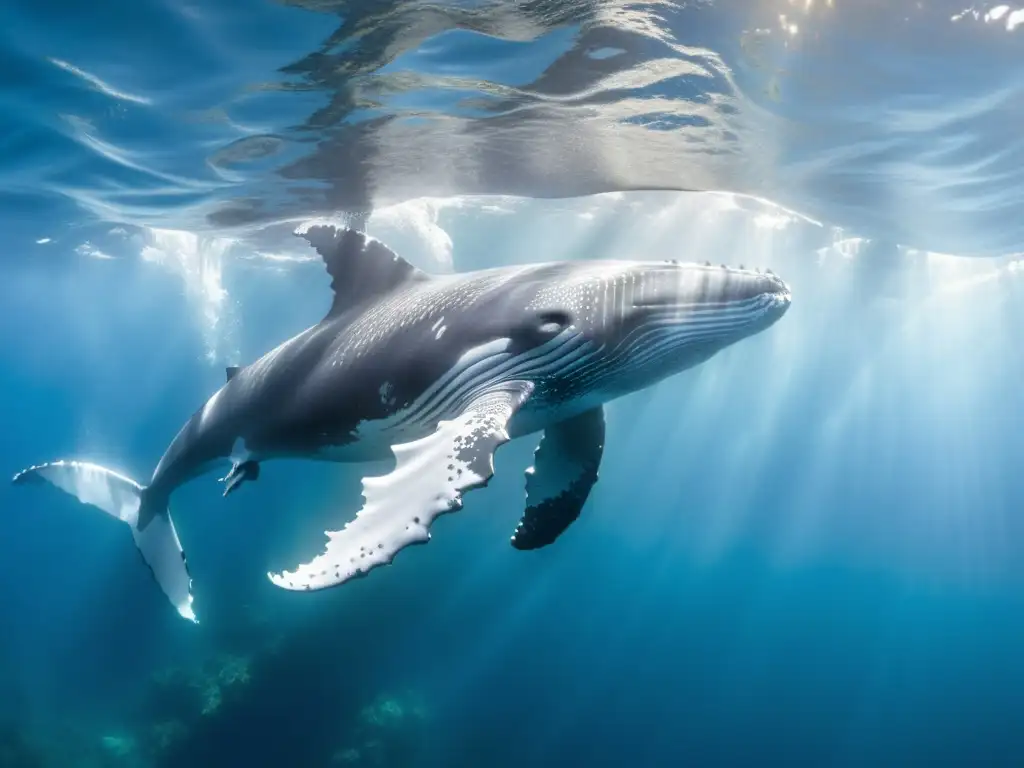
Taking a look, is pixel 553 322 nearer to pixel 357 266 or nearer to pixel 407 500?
pixel 407 500

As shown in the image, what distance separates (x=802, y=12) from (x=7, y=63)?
1451 centimetres

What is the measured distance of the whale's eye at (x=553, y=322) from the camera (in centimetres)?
476

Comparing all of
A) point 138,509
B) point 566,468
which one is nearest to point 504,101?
point 566,468

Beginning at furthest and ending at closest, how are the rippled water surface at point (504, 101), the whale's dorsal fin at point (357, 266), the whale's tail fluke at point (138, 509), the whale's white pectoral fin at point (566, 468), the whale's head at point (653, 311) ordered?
the rippled water surface at point (504, 101) → the whale's tail fluke at point (138, 509) → the whale's dorsal fin at point (357, 266) → the whale's white pectoral fin at point (566, 468) → the whale's head at point (653, 311)

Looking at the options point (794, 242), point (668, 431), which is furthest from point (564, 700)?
point (668, 431)

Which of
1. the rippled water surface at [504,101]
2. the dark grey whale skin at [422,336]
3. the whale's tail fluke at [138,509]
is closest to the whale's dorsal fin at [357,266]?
the dark grey whale skin at [422,336]

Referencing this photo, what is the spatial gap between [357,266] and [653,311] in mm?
3476

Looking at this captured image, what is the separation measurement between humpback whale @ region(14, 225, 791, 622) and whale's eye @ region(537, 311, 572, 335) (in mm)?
11

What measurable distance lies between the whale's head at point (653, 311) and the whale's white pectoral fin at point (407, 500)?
44.3 inches

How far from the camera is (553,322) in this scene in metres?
4.82

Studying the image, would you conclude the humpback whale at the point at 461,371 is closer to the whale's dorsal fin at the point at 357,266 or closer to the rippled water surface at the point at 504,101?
the whale's dorsal fin at the point at 357,266

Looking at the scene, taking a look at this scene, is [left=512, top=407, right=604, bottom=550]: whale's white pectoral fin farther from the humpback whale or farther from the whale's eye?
the whale's eye

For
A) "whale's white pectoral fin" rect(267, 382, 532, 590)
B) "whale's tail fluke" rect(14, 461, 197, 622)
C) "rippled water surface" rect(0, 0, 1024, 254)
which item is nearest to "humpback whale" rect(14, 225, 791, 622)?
"whale's white pectoral fin" rect(267, 382, 532, 590)

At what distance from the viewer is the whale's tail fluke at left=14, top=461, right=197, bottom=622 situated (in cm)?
1041
